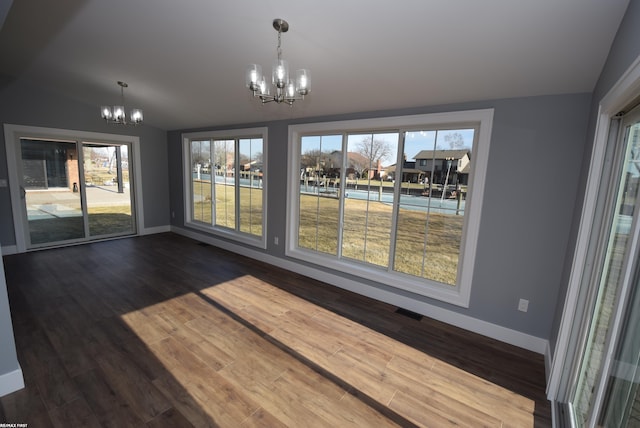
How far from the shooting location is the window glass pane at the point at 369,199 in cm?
351

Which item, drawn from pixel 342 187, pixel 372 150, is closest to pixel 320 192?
pixel 342 187

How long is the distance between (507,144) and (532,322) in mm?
1684

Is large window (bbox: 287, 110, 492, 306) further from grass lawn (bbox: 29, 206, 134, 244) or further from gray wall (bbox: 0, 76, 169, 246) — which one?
grass lawn (bbox: 29, 206, 134, 244)

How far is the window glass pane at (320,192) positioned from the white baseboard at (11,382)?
314 cm

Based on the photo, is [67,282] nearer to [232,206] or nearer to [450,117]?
[232,206]

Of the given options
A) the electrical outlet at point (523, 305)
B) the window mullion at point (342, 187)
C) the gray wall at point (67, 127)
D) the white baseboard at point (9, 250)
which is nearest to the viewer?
the electrical outlet at point (523, 305)

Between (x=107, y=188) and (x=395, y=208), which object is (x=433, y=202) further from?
(x=107, y=188)

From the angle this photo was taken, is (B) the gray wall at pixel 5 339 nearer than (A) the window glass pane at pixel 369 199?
Yes

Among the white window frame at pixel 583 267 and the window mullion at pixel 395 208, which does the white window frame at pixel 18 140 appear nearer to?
the window mullion at pixel 395 208

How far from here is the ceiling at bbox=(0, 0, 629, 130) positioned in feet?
5.67

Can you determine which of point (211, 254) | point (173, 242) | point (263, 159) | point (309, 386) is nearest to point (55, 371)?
point (309, 386)

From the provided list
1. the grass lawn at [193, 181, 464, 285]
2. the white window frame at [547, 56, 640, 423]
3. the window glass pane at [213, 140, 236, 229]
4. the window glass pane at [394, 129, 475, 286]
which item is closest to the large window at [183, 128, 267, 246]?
the window glass pane at [213, 140, 236, 229]

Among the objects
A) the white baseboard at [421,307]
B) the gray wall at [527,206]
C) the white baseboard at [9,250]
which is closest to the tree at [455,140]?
the gray wall at [527,206]

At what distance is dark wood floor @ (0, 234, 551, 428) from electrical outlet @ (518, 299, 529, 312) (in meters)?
0.39
